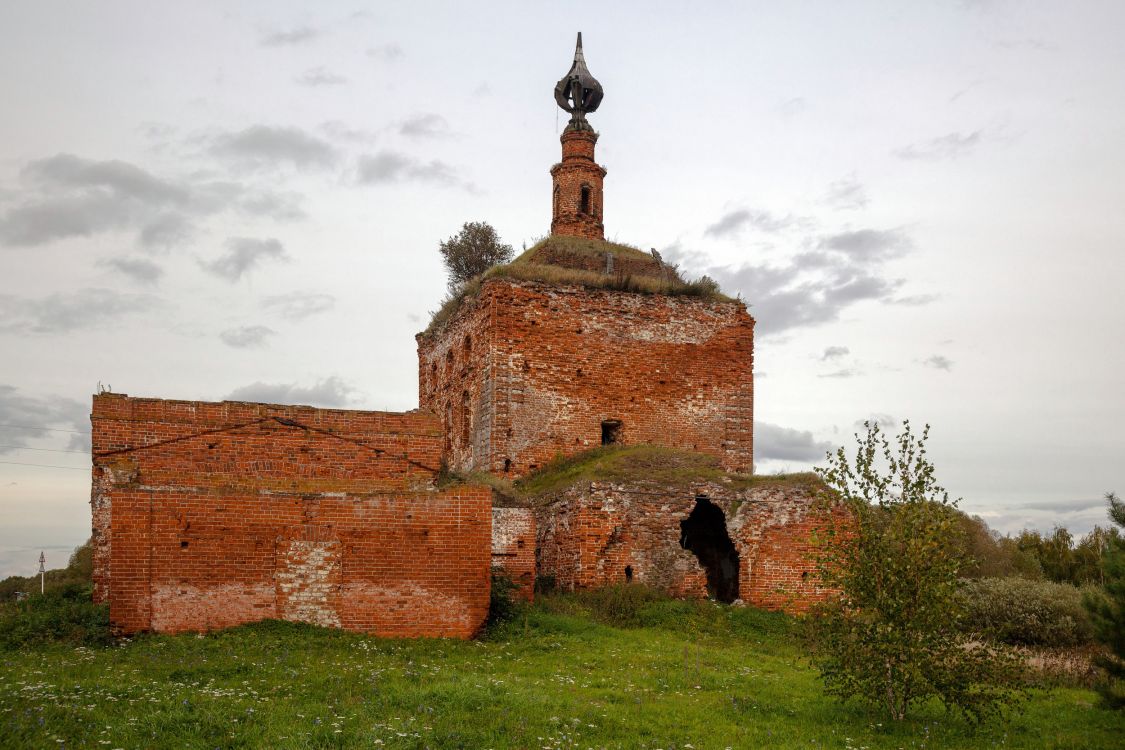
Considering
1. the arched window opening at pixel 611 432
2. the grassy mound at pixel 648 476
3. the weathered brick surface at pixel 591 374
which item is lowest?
the grassy mound at pixel 648 476

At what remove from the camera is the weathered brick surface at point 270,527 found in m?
13.2

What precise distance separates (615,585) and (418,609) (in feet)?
14.8

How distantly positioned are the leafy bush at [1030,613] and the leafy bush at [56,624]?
14.2 m

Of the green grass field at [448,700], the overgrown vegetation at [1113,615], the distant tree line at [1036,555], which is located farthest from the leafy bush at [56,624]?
the distant tree line at [1036,555]

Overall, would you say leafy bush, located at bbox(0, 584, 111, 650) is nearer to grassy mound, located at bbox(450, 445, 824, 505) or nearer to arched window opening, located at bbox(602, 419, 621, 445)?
grassy mound, located at bbox(450, 445, 824, 505)

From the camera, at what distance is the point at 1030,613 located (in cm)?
1867

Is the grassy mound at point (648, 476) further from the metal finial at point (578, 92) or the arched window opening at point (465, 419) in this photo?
the metal finial at point (578, 92)

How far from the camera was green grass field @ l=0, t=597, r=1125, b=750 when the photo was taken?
8477 millimetres

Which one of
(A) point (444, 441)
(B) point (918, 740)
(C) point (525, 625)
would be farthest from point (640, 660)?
(A) point (444, 441)

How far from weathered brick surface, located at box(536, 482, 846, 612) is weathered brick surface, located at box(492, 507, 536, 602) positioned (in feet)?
3.36

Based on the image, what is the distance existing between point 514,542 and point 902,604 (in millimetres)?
8691

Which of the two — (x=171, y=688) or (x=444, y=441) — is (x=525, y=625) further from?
(x=444, y=441)

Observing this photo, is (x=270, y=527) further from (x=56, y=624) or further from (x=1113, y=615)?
(x=1113, y=615)

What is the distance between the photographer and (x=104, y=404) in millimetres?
14656
